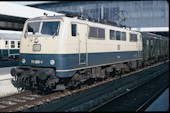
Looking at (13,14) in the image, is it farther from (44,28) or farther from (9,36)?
(44,28)

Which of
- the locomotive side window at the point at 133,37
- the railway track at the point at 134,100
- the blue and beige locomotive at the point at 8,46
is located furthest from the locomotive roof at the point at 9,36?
Answer: the railway track at the point at 134,100

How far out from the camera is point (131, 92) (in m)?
13.7

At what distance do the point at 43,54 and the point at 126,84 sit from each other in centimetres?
606

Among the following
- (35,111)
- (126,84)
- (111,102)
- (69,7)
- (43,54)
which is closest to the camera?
(35,111)

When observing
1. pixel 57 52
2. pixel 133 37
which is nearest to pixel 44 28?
pixel 57 52

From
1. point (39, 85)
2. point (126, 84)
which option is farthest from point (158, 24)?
point (39, 85)

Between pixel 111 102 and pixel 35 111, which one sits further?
pixel 111 102

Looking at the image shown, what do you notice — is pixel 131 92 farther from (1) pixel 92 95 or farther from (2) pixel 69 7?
(2) pixel 69 7

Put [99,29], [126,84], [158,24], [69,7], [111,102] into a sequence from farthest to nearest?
[69,7] < [158,24] < [126,84] < [99,29] < [111,102]

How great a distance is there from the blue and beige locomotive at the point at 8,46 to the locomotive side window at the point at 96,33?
17922mm

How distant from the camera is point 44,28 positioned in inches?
505

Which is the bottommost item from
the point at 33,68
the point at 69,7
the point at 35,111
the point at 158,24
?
the point at 35,111

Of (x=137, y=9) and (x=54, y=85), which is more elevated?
(x=137, y=9)

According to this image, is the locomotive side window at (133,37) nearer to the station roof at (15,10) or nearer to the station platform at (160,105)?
the station platform at (160,105)
